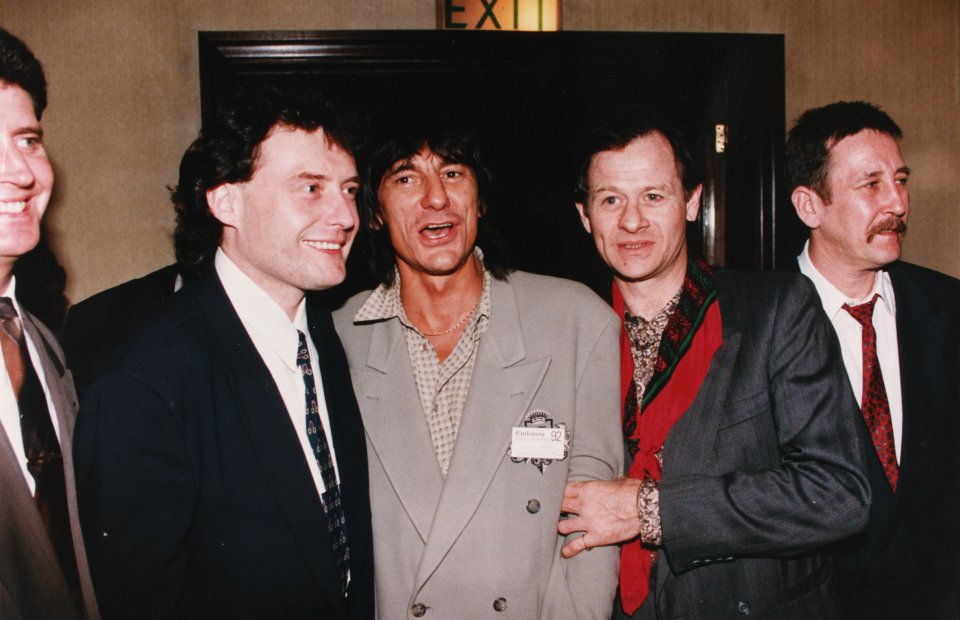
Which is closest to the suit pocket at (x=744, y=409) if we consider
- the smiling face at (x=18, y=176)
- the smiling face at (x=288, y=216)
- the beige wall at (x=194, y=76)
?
the smiling face at (x=288, y=216)

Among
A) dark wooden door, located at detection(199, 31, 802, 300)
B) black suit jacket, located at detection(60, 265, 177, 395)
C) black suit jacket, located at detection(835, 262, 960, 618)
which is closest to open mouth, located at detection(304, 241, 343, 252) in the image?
black suit jacket, located at detection(60, 265, 177, 395)

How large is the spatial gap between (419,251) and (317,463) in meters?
0.72

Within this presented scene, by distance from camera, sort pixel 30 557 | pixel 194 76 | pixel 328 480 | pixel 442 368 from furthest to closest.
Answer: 1. pixel 194 76
2. pixel 442 368
3. pixel 328 480
4. pixel 30 557

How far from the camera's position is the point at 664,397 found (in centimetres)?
170

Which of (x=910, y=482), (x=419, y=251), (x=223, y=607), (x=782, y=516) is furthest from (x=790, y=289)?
(x=223, y=607)

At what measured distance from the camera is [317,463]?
4.99 ft

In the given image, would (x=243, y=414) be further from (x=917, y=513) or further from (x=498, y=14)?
(x=498, y=14)

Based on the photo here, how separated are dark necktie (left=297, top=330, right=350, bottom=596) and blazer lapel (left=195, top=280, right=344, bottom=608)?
0.09m

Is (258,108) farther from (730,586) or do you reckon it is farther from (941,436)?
(941,436)

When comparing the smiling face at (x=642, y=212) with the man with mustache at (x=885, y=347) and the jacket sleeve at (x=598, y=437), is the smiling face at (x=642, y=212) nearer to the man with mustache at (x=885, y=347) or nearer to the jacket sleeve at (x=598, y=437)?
the jacket sleeve at (x=598, y=437)

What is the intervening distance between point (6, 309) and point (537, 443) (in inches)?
50.9

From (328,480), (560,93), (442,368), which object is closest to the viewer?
(328,480)

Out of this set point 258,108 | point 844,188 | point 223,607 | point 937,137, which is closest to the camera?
point 223,607

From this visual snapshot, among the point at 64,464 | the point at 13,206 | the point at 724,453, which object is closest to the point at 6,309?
the point at 13,206
